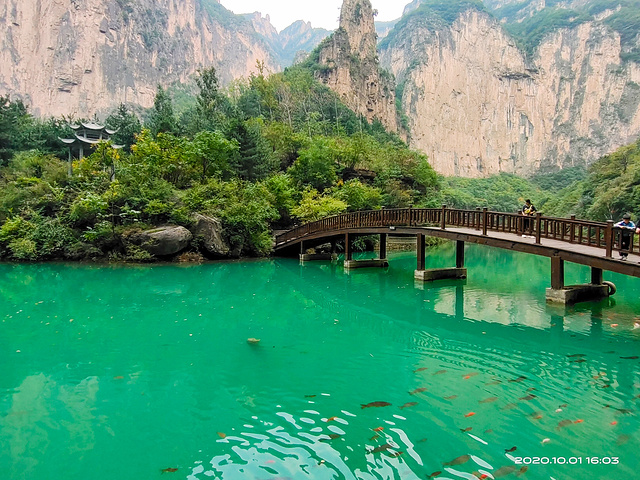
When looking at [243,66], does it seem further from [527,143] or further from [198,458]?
[198,458]

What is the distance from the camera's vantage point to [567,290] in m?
11.8

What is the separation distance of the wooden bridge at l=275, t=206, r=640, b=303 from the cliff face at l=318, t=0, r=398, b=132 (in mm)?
44690

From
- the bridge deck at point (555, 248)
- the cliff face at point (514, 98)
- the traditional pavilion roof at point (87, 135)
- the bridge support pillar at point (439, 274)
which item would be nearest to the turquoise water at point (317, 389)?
the bridge deck at point (555, 248)

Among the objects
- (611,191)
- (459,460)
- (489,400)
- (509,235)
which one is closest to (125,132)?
(509,235)

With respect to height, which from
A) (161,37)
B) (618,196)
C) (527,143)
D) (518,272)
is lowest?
(518,272)

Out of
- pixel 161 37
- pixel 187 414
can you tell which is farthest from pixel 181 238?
pixel 161 37

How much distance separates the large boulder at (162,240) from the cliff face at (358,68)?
4475cm

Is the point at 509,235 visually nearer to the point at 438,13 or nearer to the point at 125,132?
the point at 125,132

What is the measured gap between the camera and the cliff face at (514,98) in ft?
285

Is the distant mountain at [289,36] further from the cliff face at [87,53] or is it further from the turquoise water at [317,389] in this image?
Answer: the turquoise water at [317,389]

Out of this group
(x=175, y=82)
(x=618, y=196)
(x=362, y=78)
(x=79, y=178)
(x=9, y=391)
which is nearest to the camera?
(x=9, y=391)

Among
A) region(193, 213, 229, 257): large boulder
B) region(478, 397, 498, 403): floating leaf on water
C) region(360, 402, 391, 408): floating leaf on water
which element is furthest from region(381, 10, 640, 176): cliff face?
region(360, 402, 391, 408): floating leaf on water

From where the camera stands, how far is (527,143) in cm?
9056

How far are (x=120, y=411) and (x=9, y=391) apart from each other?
6.46ft
